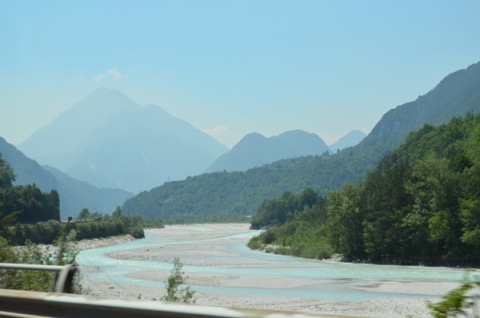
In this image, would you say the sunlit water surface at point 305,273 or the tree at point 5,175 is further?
the tree at point 5,175

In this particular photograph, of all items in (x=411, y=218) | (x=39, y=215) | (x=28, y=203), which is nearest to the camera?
(x=411, y=218)

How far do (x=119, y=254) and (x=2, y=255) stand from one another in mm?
67565

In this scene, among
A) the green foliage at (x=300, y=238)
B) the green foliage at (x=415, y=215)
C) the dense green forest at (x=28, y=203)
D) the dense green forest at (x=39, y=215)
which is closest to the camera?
the green foliage at (x=415, y=215)

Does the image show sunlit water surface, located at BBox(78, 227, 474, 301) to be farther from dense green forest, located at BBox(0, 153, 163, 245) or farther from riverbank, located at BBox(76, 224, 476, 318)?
dense green forest, located at BBox(0, 153, 163, 245)

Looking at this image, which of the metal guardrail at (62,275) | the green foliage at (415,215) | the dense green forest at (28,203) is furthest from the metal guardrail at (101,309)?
the dense green forest at (28,203)

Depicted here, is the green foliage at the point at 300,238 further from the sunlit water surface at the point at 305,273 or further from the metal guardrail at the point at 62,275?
the metal guardrail at the point at 62,275

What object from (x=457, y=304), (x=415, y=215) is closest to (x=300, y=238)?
(x=415, y=215)

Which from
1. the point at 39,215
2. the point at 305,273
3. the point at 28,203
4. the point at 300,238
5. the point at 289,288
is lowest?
the point at 289,288

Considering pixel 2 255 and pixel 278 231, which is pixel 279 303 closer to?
pixel 2 255

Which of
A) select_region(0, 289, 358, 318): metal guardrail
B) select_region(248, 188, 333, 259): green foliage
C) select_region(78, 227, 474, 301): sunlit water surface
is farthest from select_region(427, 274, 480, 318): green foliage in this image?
select_region(248, 188, 333, 259): green foliage

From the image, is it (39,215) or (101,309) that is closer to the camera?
(101,309)

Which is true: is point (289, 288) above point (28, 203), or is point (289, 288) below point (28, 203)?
below

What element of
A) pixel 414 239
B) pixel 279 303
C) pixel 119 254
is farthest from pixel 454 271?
pixel 119 254

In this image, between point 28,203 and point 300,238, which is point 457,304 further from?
point 28,203
